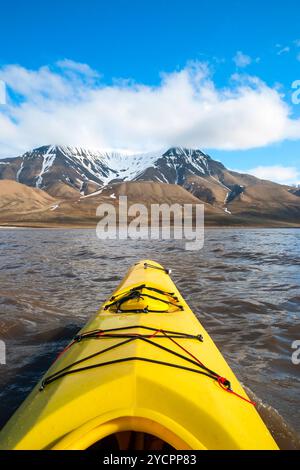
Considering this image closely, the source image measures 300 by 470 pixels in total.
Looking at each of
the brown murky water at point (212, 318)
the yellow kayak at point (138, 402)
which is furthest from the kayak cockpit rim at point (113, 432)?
the brown murky water at point (212, 318)

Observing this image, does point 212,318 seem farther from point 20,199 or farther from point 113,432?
point 20,199

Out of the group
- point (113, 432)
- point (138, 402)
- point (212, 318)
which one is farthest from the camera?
point (212, 318)

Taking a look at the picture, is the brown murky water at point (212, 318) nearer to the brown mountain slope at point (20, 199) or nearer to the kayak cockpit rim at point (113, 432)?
the kayak cockpit rim at point (113, 432)

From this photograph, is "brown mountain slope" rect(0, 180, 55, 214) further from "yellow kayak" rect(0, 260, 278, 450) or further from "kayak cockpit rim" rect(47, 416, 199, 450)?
"kayak cockpit rim" rect(47, 416, 199, 450)

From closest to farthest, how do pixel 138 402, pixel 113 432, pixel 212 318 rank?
pixel 113 432
pixel 138 402
pixel 212 318

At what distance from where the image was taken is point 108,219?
389 feet

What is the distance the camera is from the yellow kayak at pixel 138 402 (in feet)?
8.66

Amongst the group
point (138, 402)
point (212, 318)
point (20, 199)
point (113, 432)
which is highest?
point (20, 199)

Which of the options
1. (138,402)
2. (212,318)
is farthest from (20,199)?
(138,402)

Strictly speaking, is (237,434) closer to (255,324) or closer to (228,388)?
(228,388)

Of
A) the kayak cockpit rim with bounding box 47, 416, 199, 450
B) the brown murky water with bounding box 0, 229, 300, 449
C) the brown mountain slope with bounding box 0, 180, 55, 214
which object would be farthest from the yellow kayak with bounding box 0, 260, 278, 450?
the brown mountain slope with bounding box 0, 180, 55, 214

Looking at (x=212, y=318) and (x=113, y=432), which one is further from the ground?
(x=113, y=432)

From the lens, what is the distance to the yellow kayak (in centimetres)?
264

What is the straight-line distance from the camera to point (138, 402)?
111 inches
